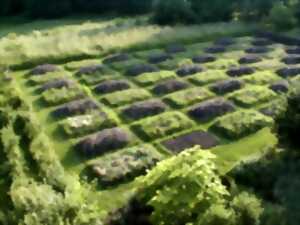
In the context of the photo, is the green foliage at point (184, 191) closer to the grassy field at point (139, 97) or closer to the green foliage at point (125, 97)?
the grassy field at point (139, 97)

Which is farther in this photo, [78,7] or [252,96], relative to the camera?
[78,7]

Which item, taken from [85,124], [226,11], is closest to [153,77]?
[85,124]

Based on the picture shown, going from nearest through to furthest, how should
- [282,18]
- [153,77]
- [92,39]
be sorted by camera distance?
1. [153,77]
2. [92,39]
3. [282,18]

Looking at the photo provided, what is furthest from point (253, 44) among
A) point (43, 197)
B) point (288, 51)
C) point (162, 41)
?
point (43, 197)

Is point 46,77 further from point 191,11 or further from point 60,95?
point 191,11

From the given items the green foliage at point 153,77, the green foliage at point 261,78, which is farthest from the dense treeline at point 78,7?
the green foliage at point 261,78

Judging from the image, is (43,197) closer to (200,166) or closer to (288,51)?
(200,166)
